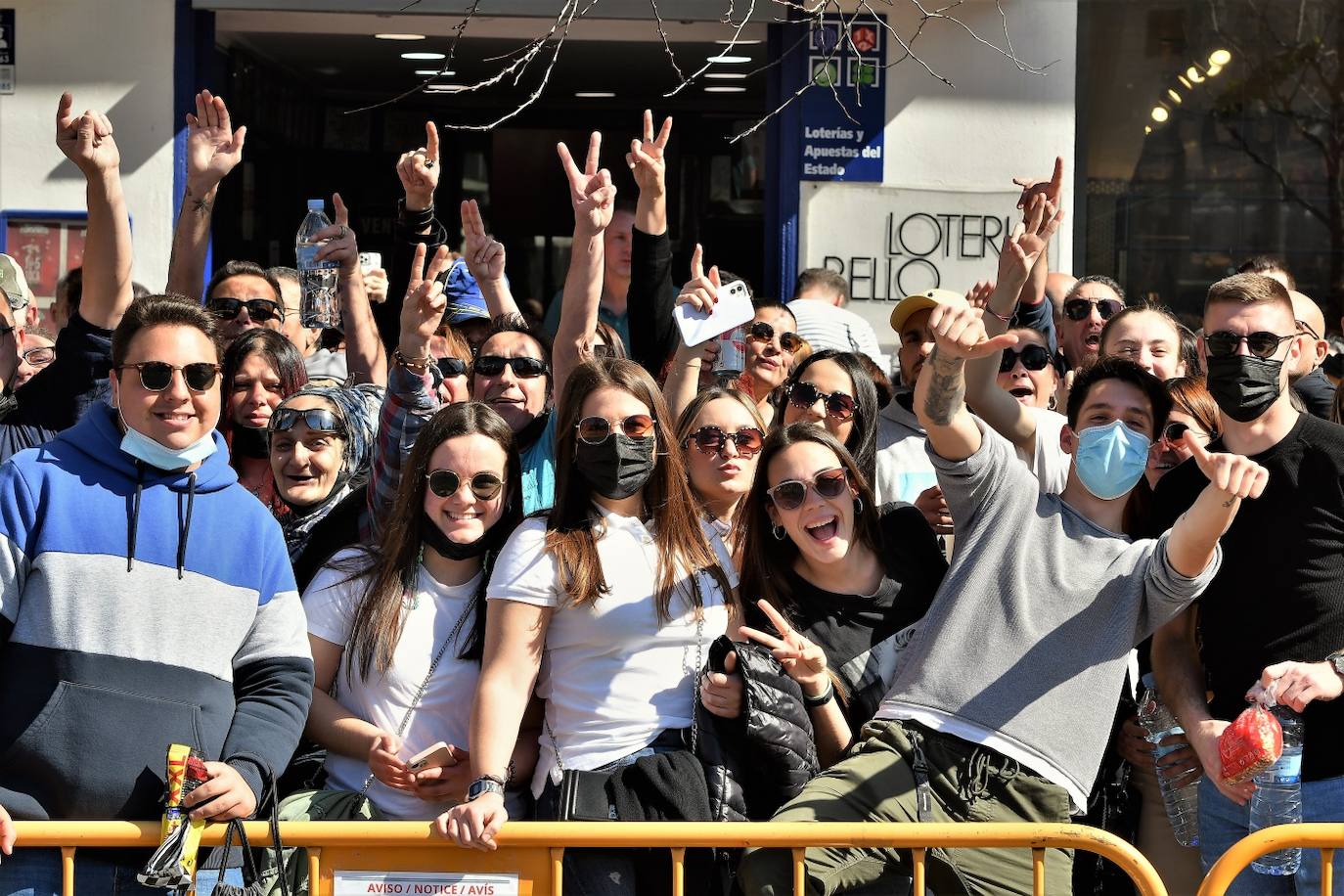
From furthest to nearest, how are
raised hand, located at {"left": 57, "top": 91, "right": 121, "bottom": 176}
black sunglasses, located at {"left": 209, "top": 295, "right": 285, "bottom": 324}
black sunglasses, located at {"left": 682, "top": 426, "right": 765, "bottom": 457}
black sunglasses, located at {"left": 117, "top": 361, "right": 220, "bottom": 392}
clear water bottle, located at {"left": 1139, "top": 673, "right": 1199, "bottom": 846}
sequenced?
1. black sunglasses, located at {"left": 209, "top": 295, "right": 285, "bottom": 324}
2. black sunglasses, located at {"left": 682, "top": 426, "right": 765, "bottom": 457}
3. raised hand, located at {"left": 57, "top": 91, "right": 121, "bottom": 176}
4. clear water bottle, located at {"left": 1139, "top": 673, "right": 1199, "bottom": 846}
5. black sunglasses, located at {"left": 117, "top": 361, "right": 220, "bottom": 392}

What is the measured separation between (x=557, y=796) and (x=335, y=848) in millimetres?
599

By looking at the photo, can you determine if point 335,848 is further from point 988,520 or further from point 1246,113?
point 1246,113

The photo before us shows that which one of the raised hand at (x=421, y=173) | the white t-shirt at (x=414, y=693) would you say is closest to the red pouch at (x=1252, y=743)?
the white t-shirt at (x=414, y=693)

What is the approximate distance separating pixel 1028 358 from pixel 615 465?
6.44ft

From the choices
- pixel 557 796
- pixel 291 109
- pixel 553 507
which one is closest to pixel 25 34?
pixel 291 109

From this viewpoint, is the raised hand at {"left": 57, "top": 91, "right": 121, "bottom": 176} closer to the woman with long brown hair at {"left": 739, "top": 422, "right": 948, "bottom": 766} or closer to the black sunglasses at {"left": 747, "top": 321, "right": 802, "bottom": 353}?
the woman with long brown hair at {"left": 739, "top": 422, "right": 948, "bottom": 766}

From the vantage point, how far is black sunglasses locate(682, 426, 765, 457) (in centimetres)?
478

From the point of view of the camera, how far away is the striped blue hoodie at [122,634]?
3.53 meters

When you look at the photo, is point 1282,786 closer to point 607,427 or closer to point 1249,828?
point 1249,828

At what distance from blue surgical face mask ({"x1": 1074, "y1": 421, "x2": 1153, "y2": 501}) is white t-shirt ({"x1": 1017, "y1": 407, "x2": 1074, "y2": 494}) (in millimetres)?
438

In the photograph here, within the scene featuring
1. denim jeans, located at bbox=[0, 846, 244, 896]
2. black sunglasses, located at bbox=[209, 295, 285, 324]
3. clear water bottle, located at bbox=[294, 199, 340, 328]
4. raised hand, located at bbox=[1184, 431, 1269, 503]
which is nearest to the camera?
denim jeans, located at bbox=[0, 846, 244, 896]

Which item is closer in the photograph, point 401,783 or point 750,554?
point 401,783

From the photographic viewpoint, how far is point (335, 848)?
145 inches

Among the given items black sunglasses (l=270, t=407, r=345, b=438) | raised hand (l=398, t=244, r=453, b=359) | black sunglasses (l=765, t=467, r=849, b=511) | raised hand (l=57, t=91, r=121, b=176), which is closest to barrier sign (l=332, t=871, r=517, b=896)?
black sunglasses (l=765, t=467, r=849, b=511)
